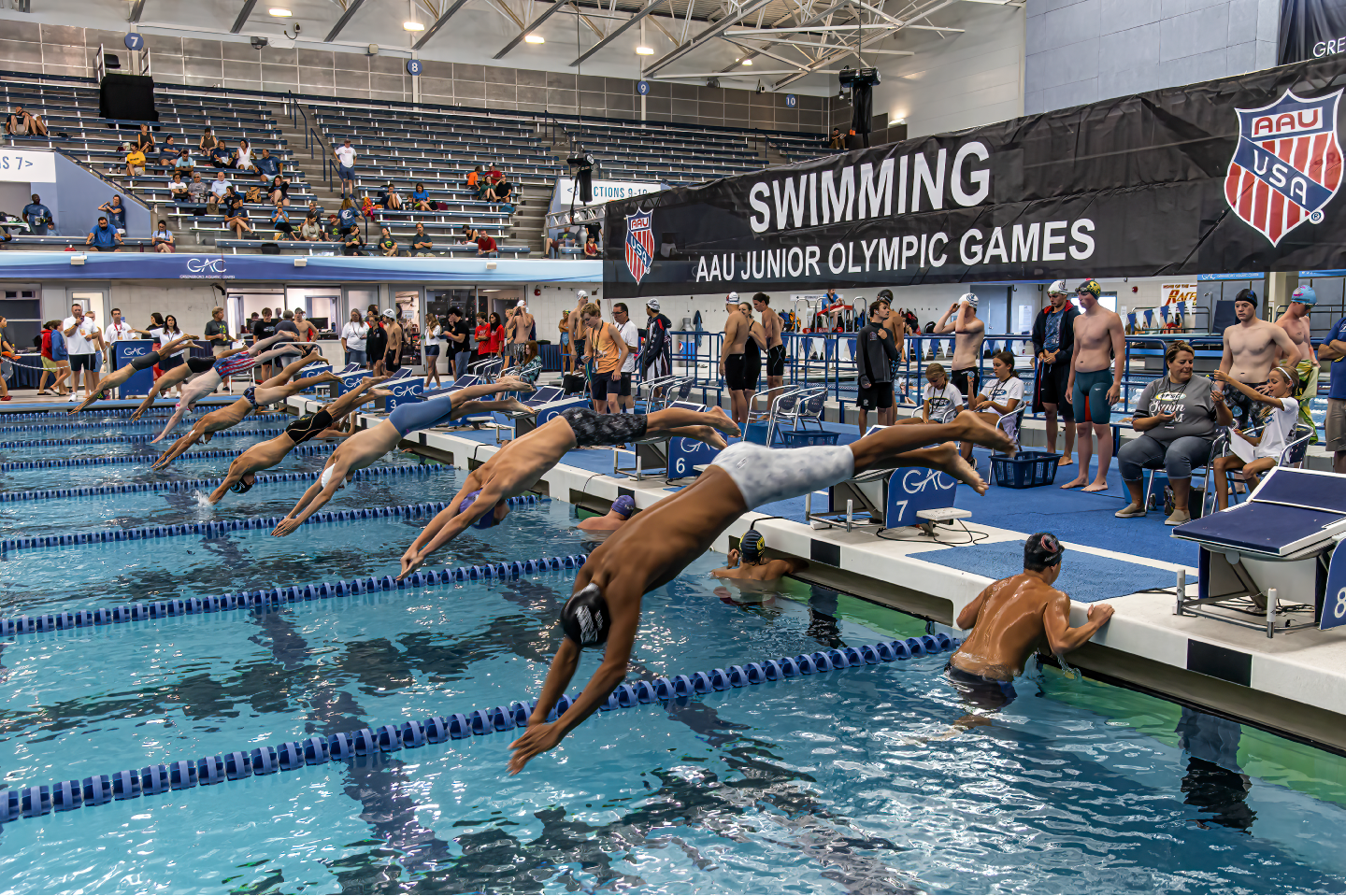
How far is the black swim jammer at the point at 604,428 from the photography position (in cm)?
486

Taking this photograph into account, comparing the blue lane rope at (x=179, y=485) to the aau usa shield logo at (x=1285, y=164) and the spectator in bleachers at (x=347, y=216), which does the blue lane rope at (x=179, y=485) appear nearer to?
the aau usa shield logo at (x=1285, y=164)

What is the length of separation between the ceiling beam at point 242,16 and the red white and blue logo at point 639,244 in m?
16.6

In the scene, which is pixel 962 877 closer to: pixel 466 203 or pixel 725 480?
pixel 725 480

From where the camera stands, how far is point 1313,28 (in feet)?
59.0

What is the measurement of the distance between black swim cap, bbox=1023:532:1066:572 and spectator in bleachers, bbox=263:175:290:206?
21346 mm

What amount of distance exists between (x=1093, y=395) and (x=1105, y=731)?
3.38 m

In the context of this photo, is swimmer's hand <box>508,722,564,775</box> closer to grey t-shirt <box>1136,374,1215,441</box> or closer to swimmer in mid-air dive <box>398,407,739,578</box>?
swimmer in mid-air dive <box>398,407,739,578</box>

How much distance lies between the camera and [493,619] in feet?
18.9

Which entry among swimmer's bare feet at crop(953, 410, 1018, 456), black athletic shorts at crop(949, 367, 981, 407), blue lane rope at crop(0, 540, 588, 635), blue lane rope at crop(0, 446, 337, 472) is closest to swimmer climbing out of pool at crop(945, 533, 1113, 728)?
swimmer's bare feet at crop(953, 410, 1018, 456)

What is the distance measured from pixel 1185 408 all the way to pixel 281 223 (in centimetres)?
1957

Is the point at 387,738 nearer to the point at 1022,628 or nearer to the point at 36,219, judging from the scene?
the point at 1022,628

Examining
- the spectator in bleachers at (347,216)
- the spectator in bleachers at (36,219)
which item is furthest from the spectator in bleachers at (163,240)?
the spectator in bleachers at (347,216)

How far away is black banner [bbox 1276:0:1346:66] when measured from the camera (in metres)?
17.7

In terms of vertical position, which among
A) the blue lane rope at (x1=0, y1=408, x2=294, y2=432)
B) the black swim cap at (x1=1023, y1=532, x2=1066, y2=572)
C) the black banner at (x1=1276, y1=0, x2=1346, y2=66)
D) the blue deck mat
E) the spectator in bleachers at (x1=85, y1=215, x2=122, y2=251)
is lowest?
the blue lane rope at (x1=0, y1=408, x2=294, y2=432)
